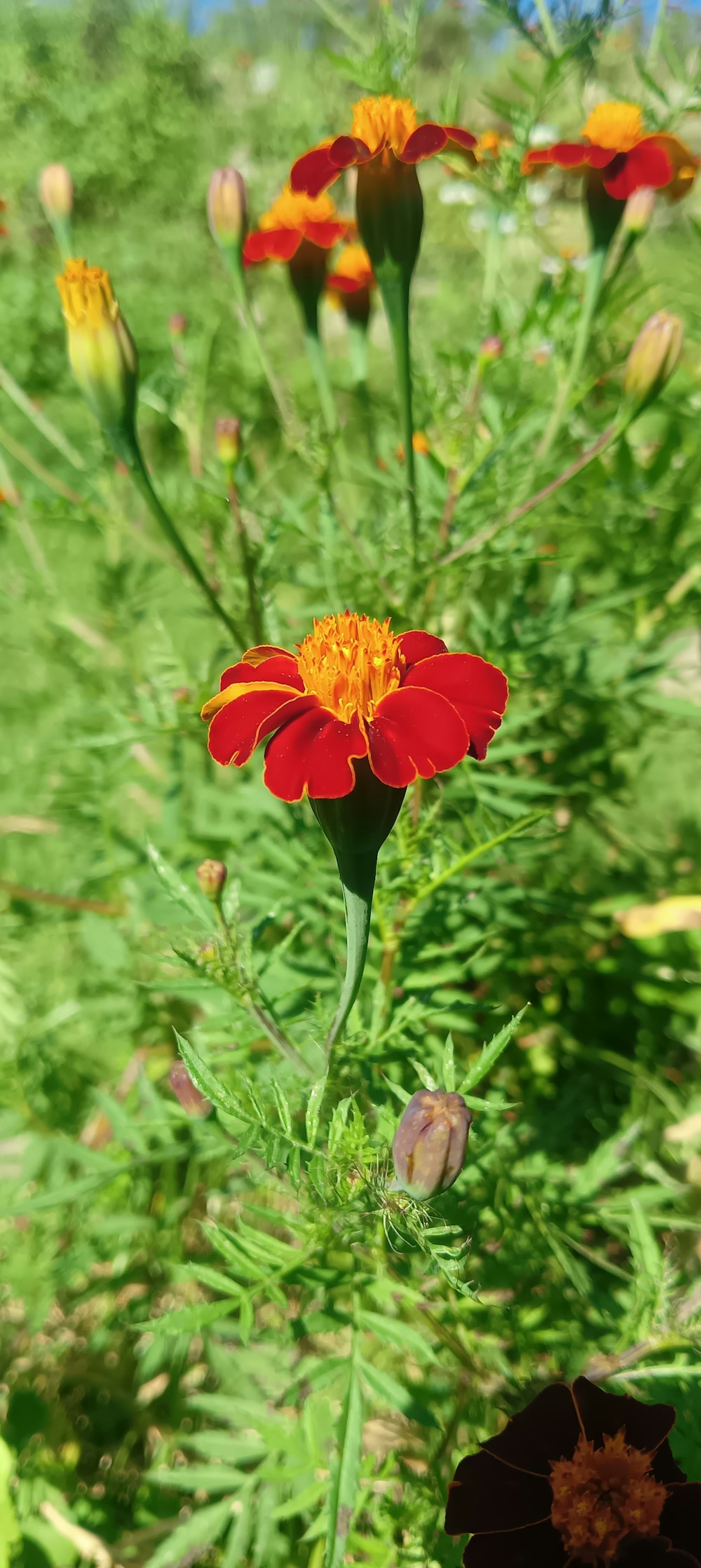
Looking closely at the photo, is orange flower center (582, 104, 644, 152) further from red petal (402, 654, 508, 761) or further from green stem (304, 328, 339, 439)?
red petal (402, 654, 508, 761)

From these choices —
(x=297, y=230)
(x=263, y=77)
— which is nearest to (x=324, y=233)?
(x=297, y=230)

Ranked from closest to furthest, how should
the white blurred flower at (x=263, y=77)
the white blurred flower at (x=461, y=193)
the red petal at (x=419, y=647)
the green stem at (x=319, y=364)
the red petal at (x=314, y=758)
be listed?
the red petal at (x=314, y=758) < the red petal at (x=419, y=647) < the green stem at (x=319, y=364) < the white blurred flower at (x=461, y=193) < the white blurred flower at (x=263, y=77)

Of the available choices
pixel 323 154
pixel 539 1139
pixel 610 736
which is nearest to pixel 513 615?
pixel 610 736

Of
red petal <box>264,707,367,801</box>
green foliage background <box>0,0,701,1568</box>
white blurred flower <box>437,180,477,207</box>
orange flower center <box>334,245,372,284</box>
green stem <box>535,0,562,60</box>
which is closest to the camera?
red petal <box>264,707,367,801</box>

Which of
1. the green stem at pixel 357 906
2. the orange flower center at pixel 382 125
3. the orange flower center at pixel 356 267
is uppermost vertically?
the orange flower center at pixel 356 267

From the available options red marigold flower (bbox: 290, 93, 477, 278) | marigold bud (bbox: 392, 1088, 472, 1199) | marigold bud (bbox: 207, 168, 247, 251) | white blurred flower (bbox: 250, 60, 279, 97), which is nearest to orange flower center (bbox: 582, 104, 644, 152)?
red marigold flower (bbox: 290, 93, 477, 278)

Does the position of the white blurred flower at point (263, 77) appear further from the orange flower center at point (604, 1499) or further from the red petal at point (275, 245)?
the orange flower center at point (604, 1499)

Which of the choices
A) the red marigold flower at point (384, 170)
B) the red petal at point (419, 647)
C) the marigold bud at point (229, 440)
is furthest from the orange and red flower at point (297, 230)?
the red petal at point (419, 647)

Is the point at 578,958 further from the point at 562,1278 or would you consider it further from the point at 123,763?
the point at 123,763
